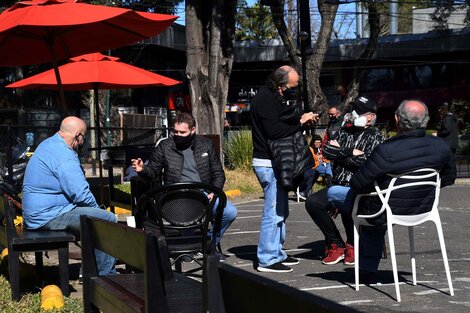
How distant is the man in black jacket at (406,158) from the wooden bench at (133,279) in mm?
2493

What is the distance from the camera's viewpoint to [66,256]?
7.38 meters

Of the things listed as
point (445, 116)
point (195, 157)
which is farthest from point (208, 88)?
point (195, 157)

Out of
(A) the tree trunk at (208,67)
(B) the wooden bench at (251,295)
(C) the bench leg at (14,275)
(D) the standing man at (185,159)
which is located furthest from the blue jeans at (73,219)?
(A) the tree trunk at (208,67)

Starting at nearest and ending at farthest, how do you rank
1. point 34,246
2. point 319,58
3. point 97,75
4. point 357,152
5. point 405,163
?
1. point 405,163
2. point 34,246
3. point 357,152
4. point 97,75
5. point 319,58

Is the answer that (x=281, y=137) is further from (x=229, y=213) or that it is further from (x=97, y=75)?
(x=97, y=75)

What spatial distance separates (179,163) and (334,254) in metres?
1.79

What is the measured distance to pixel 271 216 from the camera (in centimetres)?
852

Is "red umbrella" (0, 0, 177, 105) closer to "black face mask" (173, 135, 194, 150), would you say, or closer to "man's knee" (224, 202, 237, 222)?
"black face mask" (173, 135, 194, 150)

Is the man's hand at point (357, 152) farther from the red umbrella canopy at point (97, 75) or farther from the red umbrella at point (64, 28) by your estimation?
the red umbrella canopy at point (97, 75)

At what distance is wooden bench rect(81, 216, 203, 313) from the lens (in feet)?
12.2

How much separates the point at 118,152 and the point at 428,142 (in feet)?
18.0

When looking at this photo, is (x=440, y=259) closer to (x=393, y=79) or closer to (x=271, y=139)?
(x=271, y=139)

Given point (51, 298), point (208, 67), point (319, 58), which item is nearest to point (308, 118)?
point (51, 298)

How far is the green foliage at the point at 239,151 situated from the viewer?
22.2 metres
